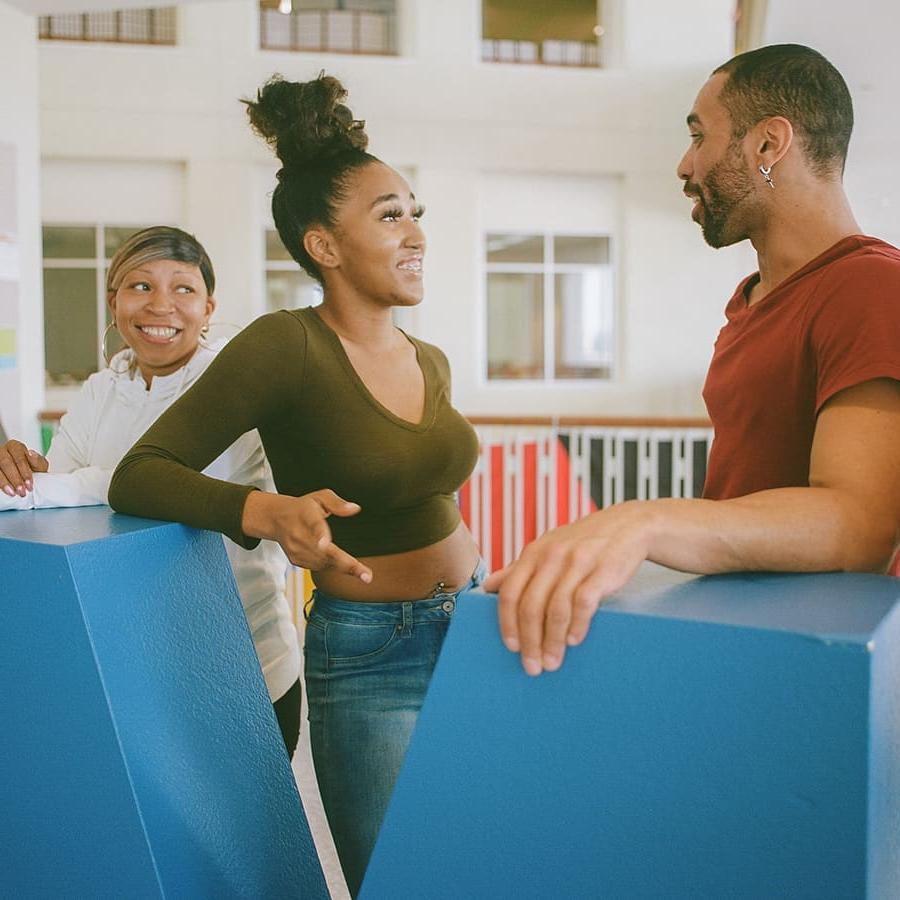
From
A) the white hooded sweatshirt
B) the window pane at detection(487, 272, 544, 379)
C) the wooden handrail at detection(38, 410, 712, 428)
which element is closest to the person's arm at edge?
the white hooded sweatshirt

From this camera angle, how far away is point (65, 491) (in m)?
1.40

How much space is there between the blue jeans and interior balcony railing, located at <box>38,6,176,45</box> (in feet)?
29.9

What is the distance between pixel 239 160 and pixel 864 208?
17.1 feet

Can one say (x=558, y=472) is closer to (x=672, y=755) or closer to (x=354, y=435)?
(x=354, y=435)

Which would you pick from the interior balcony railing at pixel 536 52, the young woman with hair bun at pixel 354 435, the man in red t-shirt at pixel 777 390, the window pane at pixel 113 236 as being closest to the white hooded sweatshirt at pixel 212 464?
the young woman with hair bun at pixel 354 435

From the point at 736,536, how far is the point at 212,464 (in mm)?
1002

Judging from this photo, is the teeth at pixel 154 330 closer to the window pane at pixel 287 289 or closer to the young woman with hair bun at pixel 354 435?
the young woman with hair bun at pixel 354 435

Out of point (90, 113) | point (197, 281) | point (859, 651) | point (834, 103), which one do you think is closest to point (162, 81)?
point (90, 113)

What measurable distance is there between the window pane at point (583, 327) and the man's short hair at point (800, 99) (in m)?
9.61

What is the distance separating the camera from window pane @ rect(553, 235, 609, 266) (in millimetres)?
10578

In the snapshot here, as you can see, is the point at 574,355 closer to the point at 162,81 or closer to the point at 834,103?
the point at 162,81

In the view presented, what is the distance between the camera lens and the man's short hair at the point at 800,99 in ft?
3.96

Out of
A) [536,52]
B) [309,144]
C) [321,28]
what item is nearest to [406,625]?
[309,144]

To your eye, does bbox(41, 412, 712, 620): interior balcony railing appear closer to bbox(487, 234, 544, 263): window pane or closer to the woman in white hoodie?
the woman in white hoodie
